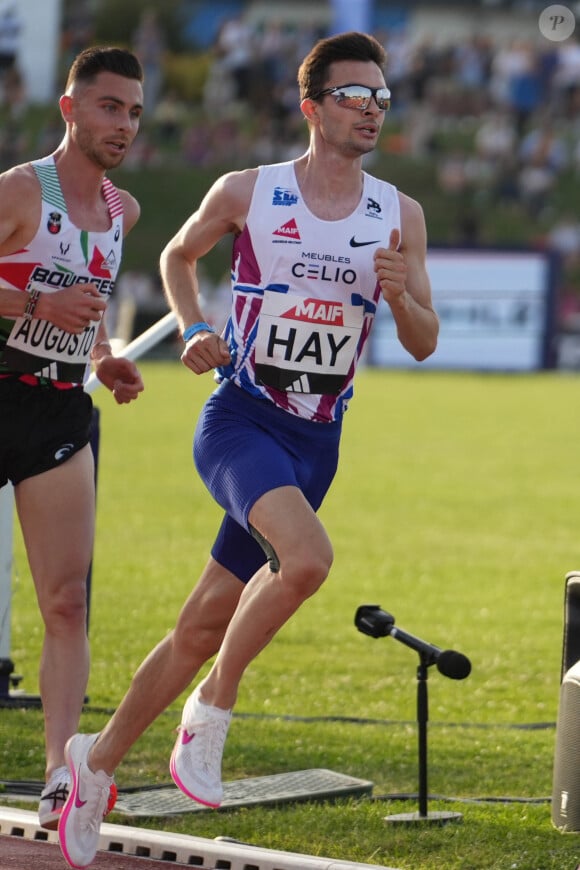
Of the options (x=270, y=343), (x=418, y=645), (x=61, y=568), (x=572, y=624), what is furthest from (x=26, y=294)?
(x=572, y=624)

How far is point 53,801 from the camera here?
5043 millimetres

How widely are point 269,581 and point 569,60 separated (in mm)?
41108

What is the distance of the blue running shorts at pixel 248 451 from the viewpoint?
16.2 feet

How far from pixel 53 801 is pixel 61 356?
138 cm

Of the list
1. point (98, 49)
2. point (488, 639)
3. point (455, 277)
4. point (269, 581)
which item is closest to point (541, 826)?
point (269, 581)

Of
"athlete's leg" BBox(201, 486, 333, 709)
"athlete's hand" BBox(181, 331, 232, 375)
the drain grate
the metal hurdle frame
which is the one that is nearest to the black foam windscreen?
"athlete's leg" BBox(201, 486, 333, 709)

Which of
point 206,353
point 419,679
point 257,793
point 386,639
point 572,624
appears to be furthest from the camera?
point 386,639

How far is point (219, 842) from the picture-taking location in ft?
16.3

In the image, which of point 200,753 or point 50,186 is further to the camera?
point 50,186

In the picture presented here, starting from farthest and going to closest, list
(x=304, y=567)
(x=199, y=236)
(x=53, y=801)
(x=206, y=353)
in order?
1. (x=199, y=236)
2. (x=53, y=801)
3. (x=206, y=353)
4. (x=304, y=567)

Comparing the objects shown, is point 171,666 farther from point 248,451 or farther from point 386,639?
point 386,639

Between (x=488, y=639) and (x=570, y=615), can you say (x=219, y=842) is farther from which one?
(x=488, y=639)

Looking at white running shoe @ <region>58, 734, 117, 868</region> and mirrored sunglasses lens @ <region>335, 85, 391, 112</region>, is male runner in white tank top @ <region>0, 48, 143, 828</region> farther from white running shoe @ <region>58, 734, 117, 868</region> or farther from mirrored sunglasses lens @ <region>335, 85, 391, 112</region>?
mirrored sunglasses lens @ <region>335, 85, 391, 112</region>

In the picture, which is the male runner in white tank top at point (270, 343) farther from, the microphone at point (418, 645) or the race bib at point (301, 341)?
the microphone at point (418, 645)
